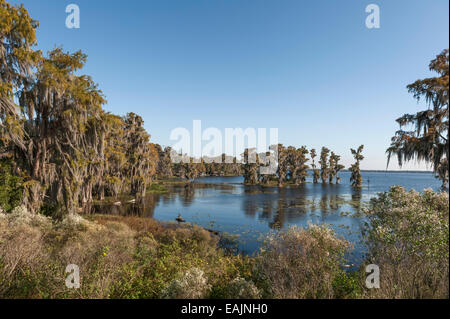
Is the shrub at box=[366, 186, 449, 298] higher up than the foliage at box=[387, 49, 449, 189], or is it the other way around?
the foliage at box=[387, 49, 449, 189]

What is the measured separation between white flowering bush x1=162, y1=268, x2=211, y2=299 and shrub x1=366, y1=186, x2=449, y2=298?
3.82 m

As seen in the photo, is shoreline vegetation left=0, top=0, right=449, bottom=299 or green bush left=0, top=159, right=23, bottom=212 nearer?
shoreline vegetation left=0, top=0, right=449, bottom=299

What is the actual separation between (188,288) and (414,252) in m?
6.76

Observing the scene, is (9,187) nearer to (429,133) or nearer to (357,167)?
(429,133)

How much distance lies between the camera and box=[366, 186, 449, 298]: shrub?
14.3 feet

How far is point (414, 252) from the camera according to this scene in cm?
612

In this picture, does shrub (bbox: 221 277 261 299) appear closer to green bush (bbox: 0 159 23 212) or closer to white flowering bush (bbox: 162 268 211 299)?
white flowering bush (bbox: 162 268 211 299)

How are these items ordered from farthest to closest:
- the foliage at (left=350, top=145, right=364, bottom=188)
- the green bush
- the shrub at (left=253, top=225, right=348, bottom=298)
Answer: the foliage at (left=350, top=145, right=364, bottom=188)
the green bush
the shrub at (left=253, top=225, right=348, bottom=298)

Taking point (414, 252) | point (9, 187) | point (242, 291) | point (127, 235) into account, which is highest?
point (9, 187)

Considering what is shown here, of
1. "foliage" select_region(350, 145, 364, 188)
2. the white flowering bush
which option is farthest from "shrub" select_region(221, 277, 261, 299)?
"foliage" select_region(350, 145, 364, 188)

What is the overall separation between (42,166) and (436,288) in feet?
60.9

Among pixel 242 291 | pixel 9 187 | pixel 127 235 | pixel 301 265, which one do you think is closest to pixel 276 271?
pixel 301 265
